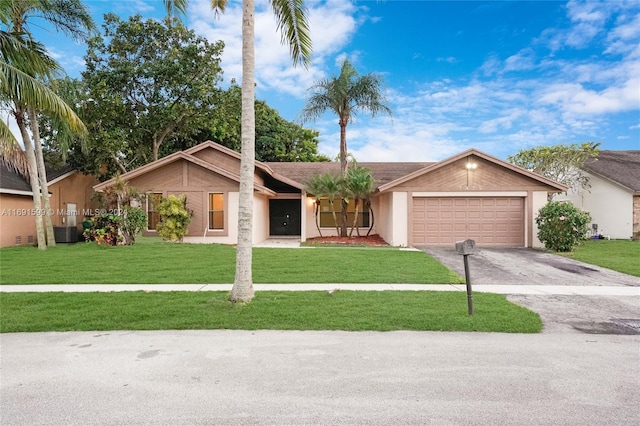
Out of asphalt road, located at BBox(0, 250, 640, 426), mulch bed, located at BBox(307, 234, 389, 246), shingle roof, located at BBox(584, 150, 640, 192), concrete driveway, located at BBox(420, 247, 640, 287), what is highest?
shingle roof, located at BBox(584, 150, 640, 192)

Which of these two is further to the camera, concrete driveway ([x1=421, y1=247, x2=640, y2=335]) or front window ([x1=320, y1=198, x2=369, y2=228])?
front window ([x1=320, y1=198, x2=369, y2=228])

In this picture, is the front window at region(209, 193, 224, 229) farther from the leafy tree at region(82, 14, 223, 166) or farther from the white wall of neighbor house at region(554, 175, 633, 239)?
the white wall of neighbor house at region(554, 175, 633, 239)

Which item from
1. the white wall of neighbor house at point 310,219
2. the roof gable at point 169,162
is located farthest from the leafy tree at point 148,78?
the white wall of neighbor house at point 310,219

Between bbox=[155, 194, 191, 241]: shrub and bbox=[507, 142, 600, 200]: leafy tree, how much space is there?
1998cm

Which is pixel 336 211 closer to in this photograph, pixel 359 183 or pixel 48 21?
pixel 359 183

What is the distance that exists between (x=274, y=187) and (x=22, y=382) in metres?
17.3

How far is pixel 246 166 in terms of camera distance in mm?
6328

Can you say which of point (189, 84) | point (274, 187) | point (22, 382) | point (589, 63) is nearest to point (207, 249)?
point (274, 187)

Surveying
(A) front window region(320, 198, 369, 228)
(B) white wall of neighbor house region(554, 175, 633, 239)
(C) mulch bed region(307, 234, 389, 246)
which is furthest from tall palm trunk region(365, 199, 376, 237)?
(B) white wall of neighbor house region(554, 175, 633, 239)

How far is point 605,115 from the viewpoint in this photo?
21.3 meters

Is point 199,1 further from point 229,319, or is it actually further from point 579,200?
point 579,200

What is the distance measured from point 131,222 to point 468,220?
46.3ft

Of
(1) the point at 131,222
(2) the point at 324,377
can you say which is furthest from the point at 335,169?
(2) the point at 324,377

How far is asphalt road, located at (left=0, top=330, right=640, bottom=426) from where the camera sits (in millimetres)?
2898
